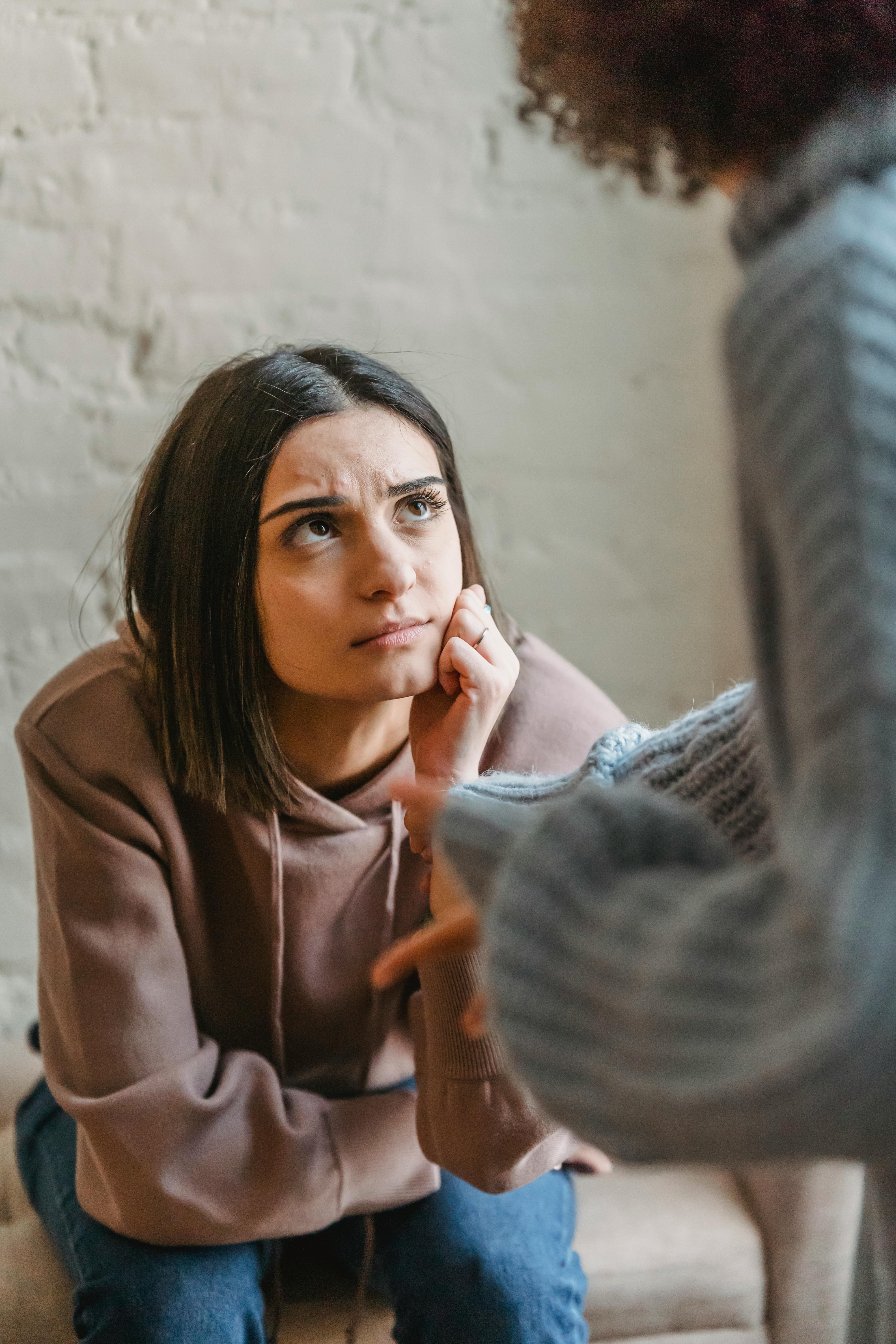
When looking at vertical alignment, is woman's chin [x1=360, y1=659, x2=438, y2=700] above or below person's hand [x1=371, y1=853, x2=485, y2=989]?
above

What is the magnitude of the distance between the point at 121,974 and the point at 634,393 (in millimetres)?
1037

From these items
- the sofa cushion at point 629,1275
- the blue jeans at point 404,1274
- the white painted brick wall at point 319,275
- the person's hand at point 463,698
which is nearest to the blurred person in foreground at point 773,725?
the person's hand at point 463,698

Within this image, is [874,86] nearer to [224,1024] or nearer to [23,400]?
[224,1024]

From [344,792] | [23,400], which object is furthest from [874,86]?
[23,400]

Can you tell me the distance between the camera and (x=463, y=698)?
923 mm

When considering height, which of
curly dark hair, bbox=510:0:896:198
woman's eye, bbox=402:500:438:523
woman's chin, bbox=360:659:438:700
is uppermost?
curly dark hair, bbox=510:0:896:198

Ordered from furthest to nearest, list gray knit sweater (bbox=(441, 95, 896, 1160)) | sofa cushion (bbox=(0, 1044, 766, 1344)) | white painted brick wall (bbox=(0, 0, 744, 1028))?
white painted brick wall (bbox=(0, 0, 744, 1028)) < sofa cushion (bbox=(0, 1044, 766, 1344)) < gray knit sweater (bbox=(441, 95, 896, 1160))

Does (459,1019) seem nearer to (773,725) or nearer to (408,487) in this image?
(408,487)

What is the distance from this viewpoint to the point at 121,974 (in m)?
0.98

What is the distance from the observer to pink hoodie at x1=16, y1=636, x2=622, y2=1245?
95 centimetres

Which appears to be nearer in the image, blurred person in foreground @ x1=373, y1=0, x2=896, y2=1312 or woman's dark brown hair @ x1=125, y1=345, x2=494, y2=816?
blurred person in foreground @ x1=373, y1=0, x2=896, y2=1312

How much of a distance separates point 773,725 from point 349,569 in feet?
1.68

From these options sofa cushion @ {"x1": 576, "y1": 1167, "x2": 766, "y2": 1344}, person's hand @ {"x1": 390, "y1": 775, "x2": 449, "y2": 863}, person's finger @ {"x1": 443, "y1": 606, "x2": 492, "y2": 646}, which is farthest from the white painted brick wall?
sofa cushion @ {"x1": 576, "y1": 1167, "x2": 766, "y2": 1344}

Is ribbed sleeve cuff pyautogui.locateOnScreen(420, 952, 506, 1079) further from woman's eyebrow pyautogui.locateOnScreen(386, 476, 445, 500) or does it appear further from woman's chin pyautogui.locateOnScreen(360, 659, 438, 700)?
woman's eyebrow pyautogui.locateOnScreen(386, 476, 445, 500)
